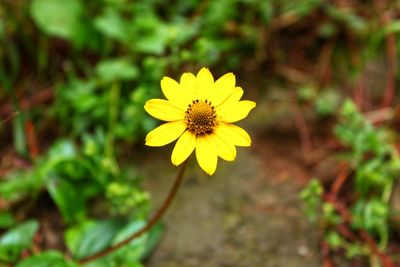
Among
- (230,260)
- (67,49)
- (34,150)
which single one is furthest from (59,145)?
(230,260)

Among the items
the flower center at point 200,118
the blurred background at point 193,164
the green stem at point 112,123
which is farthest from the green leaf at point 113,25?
the flower center at point 200,118

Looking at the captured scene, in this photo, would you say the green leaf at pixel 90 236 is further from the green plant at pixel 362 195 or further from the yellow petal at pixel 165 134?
the green plant at pixel 362 195

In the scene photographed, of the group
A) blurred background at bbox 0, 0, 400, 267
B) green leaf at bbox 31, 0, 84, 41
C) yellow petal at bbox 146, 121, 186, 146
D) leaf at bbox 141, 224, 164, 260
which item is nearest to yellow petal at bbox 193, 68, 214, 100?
yellow petal at bbox 146, 121, 186, 146

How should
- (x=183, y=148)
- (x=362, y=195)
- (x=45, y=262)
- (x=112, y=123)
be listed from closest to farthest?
(x=183, y=148) → (x=45, y=262) → (x=362, y=195) → (x=112, y=123)

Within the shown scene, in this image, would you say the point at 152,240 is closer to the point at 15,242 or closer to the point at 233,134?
the point at 15,242

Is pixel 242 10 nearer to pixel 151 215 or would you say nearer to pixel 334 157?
pixel 334 157

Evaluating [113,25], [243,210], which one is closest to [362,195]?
[243,210]
